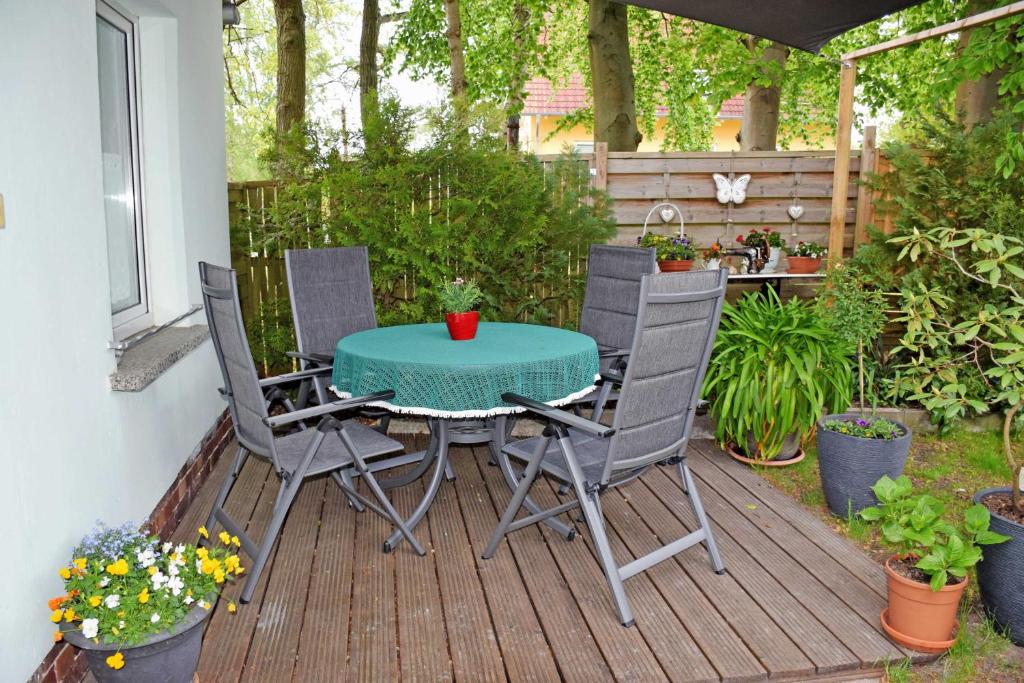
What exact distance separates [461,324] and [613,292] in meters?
1.04

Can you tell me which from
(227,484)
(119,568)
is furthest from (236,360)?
(119,568)

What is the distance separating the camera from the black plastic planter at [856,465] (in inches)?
147

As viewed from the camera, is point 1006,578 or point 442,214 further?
point 442,214

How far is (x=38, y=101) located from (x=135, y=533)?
1.28 m

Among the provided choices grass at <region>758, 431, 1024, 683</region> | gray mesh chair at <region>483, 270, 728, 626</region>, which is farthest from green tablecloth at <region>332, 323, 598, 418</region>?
grass at <region>758, 431, 1024, 683</region>

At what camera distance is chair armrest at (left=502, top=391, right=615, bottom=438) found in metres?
2.84

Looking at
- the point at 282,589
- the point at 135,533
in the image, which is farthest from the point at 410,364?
the point at 135,533

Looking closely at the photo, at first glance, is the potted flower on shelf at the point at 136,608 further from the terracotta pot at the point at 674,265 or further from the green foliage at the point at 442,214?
the terracotta pot at the point at 674,265

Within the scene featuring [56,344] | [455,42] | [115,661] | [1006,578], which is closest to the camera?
[115,661]

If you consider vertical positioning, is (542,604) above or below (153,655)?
below

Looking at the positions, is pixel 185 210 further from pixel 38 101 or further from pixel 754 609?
pixel 754 609

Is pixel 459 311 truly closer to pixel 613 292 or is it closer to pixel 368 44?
pixel 613 292

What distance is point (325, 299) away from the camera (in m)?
4.43

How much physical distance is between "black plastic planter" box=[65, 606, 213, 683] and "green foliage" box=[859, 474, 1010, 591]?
212 centimetres
